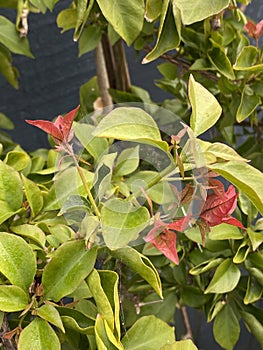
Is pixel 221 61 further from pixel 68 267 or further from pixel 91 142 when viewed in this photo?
pixel 68 267

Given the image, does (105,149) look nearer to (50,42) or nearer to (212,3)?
(212,3)

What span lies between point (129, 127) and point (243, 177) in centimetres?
7

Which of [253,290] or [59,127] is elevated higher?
[59,127]

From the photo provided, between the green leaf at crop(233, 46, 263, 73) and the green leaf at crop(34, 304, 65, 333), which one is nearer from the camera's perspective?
the green leaf at crop(34, 304, 65, 333)

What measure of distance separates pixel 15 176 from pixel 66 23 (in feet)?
0.87

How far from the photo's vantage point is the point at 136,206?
341 mm

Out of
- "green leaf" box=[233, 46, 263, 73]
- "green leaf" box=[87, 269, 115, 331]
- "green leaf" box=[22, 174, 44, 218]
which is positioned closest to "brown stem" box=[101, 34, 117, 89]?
"green leaf" box=[233, 46, 263, 73]

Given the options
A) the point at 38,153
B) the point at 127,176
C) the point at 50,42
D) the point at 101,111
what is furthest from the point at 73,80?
the point at 101,111

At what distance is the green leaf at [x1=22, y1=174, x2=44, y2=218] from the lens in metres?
0.43

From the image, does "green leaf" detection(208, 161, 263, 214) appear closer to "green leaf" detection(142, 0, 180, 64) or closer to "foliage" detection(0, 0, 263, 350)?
"foliage" detection(0, 0, 263, 350)

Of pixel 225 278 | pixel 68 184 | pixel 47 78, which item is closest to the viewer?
pixel 68 184

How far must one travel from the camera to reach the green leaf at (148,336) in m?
0.40

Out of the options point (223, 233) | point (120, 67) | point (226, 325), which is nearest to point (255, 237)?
point (223, 233)

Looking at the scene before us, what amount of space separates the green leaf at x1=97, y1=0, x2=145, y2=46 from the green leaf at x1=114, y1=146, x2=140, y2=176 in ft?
0.32
